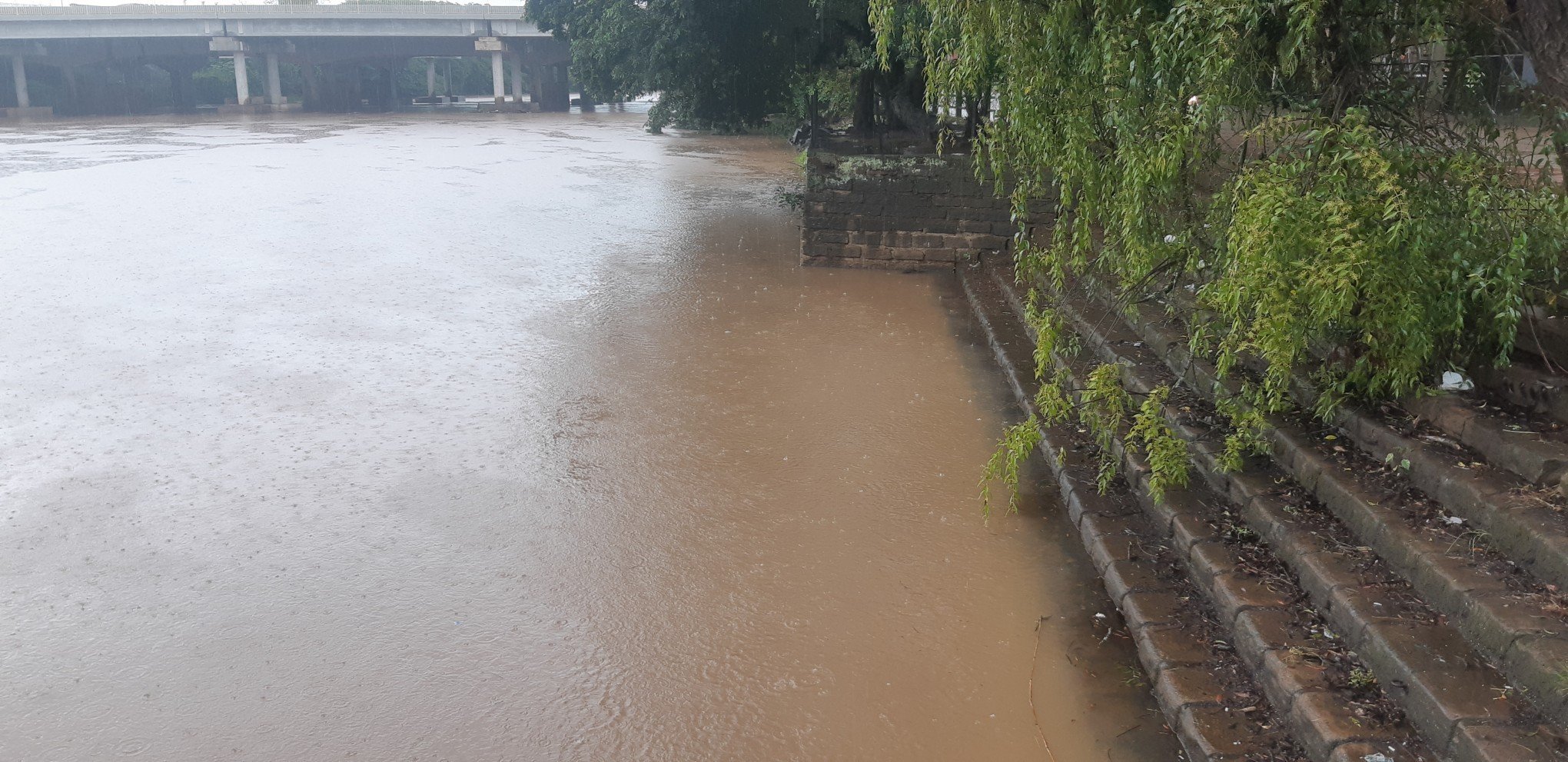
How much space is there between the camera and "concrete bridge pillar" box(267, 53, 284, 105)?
1729 inches

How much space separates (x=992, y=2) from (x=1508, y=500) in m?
2.52

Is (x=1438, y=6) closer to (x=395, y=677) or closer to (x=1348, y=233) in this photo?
(x=1348, y=233)

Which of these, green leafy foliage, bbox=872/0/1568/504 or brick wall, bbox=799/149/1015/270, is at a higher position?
green leafy foliage, bbox=872/0/1568/504

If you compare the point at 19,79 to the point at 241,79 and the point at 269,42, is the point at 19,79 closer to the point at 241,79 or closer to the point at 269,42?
the point at 241,79

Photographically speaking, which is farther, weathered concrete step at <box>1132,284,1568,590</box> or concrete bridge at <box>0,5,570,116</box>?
concrete bridge at <box>0,5,570,116</box>

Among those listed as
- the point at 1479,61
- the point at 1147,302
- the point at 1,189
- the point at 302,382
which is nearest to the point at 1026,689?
the point at 1479,61

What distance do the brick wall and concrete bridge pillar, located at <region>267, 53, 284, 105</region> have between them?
133ft

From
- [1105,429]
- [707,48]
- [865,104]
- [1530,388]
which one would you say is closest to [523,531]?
[1105,429]

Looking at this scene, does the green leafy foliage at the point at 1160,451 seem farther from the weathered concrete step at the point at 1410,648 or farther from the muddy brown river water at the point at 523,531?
the muddy brown river water at the point at 523,531

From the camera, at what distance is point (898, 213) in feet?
33.0

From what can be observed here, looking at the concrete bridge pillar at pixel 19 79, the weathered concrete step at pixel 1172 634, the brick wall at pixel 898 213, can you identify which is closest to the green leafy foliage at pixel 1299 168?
the weathered concrete step at pixel 1172 634

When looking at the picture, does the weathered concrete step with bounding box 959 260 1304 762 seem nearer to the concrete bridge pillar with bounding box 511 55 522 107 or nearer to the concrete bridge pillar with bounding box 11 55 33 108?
the concrete bridge pillar with bounding box 511 55 522 107

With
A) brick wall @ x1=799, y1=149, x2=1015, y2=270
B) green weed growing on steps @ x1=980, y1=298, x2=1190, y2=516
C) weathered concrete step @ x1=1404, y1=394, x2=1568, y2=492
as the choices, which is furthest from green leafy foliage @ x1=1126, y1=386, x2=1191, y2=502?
brick wall @ x1=799, y1=149, x2=1015, y2=270

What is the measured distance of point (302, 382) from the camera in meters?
6.48
